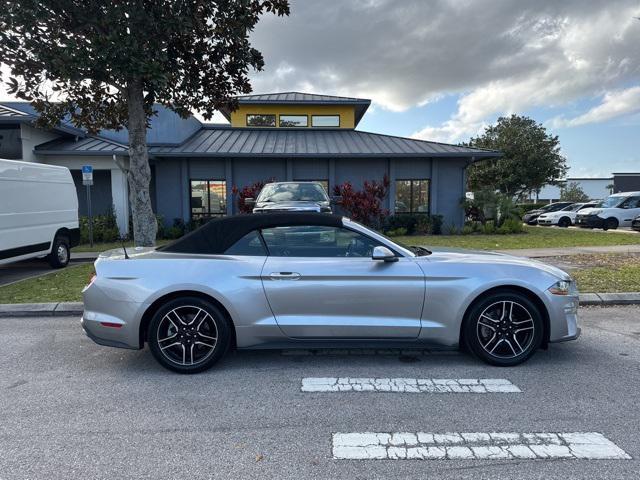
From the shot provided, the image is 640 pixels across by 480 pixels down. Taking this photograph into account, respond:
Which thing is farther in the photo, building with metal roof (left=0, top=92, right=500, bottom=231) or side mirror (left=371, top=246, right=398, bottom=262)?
building with metal roof (left=0, top=92, right=500, bottom=231)

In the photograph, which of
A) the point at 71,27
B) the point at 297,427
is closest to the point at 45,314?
the point at 71,27

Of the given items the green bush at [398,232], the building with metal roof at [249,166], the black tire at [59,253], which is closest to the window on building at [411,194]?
the building with metal roof at [249,166]

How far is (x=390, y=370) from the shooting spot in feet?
12.5

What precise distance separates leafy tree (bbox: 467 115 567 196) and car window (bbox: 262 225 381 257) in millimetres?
29754

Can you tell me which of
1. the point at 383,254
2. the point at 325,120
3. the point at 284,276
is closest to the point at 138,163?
the point at 284,276

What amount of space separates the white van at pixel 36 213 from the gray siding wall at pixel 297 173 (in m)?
6.16

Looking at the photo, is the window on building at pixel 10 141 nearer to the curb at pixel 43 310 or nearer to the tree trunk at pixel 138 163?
the tree trunk at pixel 138 163

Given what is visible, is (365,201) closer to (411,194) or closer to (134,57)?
(411,194)

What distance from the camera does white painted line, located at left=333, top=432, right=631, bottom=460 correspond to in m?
2.48

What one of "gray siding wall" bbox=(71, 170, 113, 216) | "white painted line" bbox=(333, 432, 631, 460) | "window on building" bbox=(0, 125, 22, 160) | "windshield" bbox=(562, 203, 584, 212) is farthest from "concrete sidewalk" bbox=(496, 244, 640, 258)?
"window on building" bbox=(0, 125, 22, 160)

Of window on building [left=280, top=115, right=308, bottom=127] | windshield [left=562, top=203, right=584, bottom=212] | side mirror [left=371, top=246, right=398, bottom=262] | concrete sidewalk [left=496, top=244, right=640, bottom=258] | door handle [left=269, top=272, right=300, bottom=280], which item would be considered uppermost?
window on building [left=280, top=115, right=308, bottom=127]

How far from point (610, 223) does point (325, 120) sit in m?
15.6

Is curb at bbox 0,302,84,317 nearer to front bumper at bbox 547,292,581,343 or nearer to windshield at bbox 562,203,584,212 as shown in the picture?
front bumper at bbox 547,292,581,343

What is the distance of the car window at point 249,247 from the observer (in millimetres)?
3857
